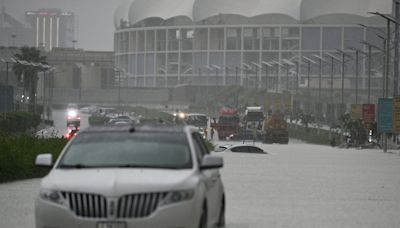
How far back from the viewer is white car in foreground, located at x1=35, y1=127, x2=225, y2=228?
12820 millimetres

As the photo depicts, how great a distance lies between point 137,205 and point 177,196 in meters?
0.47

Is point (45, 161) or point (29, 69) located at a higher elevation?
point (29, 69)

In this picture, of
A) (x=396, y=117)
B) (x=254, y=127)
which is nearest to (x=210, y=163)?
(x=396, y=117)

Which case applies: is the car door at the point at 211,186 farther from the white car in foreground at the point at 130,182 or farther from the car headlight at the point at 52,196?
the car headlight at the point at 52,196

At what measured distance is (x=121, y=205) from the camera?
42.0ft

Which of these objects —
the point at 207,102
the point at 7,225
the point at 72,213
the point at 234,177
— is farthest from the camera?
the point at 207,102

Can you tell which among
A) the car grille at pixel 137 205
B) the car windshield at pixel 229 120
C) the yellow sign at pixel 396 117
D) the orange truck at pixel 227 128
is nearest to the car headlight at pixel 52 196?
the car grille at pixel 137 205

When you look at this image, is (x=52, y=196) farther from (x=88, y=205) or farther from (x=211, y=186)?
(x=211, y=186)

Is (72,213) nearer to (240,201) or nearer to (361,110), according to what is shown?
(240,201)

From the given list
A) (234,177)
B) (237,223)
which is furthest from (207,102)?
(237,223)

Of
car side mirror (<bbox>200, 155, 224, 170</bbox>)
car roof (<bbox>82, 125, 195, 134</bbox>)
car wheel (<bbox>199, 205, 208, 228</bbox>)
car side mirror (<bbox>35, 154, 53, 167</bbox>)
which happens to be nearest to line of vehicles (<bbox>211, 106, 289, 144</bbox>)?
car roof (<bbox>82, 125, 195, 134</bbox>)

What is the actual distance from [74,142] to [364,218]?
20.8 feet

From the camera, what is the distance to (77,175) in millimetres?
13391

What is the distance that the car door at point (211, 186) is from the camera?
14.2m
